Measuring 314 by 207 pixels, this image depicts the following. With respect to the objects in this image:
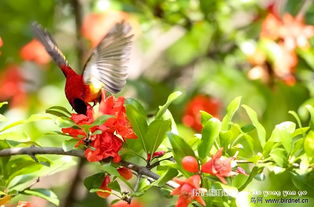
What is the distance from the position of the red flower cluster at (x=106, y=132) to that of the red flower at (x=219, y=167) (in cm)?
16

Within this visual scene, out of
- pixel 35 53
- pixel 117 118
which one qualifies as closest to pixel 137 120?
pixel 117 118

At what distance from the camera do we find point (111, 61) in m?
1.21

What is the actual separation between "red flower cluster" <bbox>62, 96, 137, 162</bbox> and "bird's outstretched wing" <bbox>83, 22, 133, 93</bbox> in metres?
0.08

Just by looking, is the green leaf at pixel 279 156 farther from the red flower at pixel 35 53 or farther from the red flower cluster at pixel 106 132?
the red flower at pixel 35 53

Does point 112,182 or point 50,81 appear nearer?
point 112,182

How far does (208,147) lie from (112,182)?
0.61 ft

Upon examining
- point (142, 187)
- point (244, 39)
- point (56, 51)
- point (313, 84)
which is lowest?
point (142, 187)

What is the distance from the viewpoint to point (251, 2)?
7.03 ft

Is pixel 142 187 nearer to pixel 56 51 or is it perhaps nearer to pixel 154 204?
pixel 56 51

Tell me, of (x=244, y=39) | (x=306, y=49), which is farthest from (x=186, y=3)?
(x=306, y=49)

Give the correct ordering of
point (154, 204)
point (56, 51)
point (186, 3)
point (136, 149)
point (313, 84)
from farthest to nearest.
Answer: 1. point (154, 204)
2. point (313, 84)
3. point (186, 3)
4. point (56, 51)
5. point (136, 149)

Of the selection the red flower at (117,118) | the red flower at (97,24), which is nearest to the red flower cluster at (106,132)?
the red flower at (117,118)

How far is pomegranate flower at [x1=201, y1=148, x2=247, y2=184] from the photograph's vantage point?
990 millimetres

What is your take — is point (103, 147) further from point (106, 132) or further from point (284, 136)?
Result: point (284, 136)
